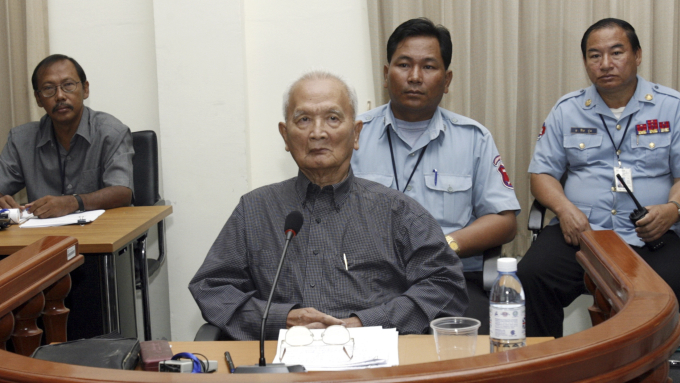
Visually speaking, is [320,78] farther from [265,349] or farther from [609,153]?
[609,153]

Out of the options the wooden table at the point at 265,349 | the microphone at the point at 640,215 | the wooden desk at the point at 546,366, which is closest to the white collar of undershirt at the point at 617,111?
the microphone at the point at 640,215

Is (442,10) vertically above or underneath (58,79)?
above

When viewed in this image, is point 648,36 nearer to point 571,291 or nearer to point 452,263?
point 571,291

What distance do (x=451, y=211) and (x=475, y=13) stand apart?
44.4 inches

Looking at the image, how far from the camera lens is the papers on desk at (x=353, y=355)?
1.27m

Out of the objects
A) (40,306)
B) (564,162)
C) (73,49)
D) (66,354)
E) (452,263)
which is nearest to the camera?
(66,354)

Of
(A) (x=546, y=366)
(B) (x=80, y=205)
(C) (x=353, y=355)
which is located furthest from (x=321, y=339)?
(B) (x=80, y=205)

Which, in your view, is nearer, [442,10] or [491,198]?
[491,198]

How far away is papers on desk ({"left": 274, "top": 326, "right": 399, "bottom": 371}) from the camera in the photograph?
49.9 inches

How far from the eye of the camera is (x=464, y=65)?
3.21m

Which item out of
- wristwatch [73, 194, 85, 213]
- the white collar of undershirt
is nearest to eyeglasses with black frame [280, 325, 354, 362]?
wristwatch [73, 194, 85, 213]

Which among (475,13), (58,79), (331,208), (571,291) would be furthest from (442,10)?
(58,79)

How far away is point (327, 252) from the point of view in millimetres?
1835

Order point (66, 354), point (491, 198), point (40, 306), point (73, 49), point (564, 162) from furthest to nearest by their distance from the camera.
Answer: point (73, 49)
point (564, 162)
point (491, 198)
point (40, 306)
point (66, 354)
